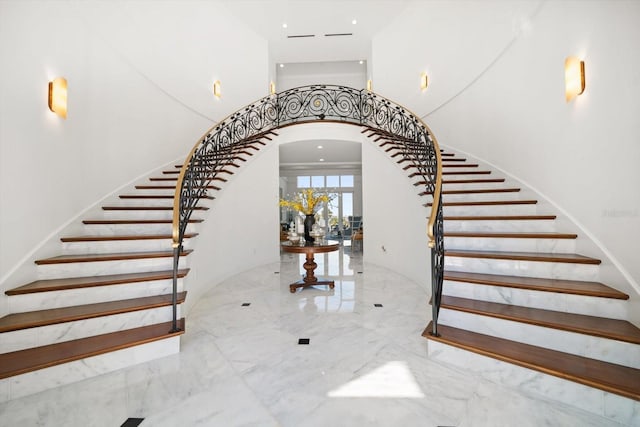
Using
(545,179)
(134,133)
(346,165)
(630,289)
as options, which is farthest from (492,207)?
(346,165)

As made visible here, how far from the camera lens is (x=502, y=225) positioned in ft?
11.7

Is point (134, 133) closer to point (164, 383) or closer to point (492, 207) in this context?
point (164, 383)

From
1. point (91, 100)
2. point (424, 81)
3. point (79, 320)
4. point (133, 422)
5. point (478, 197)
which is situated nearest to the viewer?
point (133, 422)

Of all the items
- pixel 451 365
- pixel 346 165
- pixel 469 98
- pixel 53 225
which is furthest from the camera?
pixel 346 165

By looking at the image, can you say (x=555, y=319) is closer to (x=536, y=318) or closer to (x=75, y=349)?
(x=536, y=318)

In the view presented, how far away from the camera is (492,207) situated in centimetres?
389

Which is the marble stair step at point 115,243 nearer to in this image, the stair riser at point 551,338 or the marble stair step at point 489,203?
the stair riser at point 551,338

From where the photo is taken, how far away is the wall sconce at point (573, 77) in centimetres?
292

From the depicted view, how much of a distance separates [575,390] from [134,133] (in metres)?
6.21

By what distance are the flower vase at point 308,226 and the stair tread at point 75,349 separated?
2.59 metres

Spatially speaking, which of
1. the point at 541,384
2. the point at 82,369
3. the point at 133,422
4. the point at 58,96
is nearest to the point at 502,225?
the point at 541,384

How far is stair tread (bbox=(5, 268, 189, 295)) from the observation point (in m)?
2.58

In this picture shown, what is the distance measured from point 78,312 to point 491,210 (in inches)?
183

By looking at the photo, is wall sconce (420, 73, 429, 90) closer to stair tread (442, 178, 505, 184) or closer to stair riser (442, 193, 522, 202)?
stair tread (442, 178, 505, 184)
